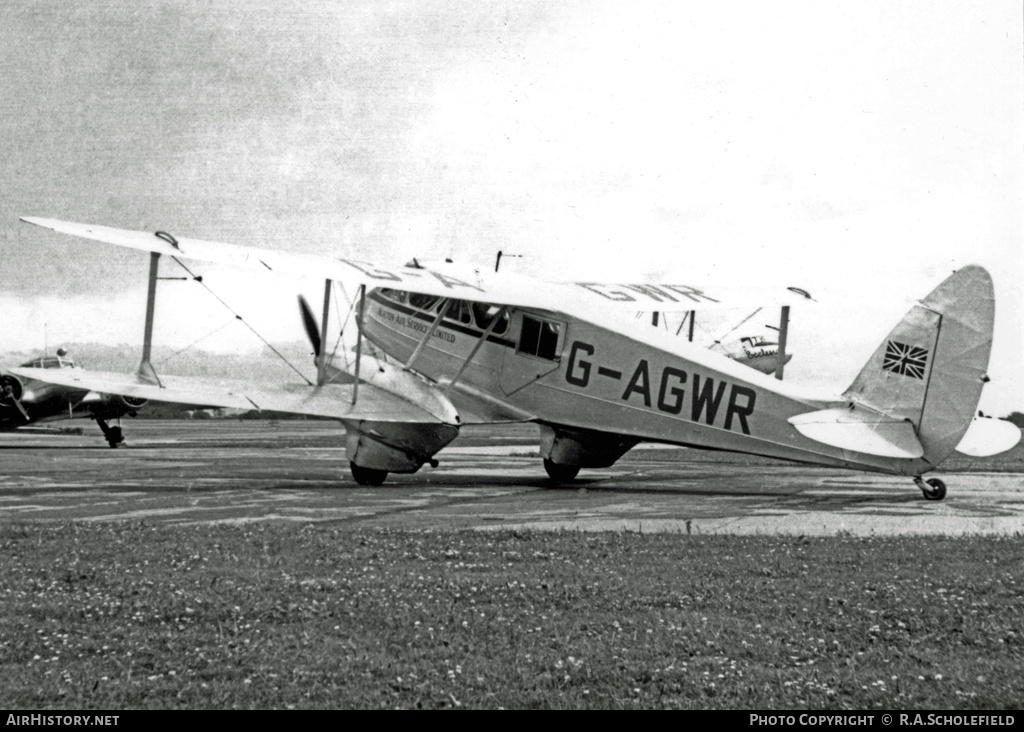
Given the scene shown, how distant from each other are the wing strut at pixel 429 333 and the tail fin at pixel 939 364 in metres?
7.59

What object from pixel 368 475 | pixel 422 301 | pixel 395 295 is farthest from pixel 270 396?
pixel 395 295

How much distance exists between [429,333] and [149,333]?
504 cm

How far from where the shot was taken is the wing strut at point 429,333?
1962 centimetres

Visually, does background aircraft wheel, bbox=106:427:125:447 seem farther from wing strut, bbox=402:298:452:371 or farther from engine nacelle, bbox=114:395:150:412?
wing strut, bbox=402:298:452:371

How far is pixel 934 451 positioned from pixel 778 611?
30.3 feet

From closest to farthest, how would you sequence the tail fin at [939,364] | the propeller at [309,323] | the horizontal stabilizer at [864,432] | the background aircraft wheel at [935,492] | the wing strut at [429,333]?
the tail fin at [939,364] < the horizontal stabilizer at [864,432] < the background aircraft wheel at [935,492] < the wing strut at [429,333] < the propeller at [309,323]

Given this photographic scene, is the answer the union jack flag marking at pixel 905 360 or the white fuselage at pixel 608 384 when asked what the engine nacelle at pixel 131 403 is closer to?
the white fuselage at pixel 608 384

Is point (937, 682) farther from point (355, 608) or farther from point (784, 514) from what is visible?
point (784, 514)

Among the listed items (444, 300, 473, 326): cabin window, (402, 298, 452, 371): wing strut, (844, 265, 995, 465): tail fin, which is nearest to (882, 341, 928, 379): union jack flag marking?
(844, 265, 995, 465): tail fin

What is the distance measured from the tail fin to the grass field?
16.1 ft

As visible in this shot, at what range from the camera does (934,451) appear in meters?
15.7

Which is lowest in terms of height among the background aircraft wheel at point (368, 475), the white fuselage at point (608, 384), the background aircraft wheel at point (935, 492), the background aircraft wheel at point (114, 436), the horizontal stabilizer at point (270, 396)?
the background aircraft wheel at point (114, 436)

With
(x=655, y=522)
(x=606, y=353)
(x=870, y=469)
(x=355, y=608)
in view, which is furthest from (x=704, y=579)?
(x=606, y=353)

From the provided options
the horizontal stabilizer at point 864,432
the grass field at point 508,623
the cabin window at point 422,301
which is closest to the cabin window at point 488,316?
the cabin window at point 422,301
